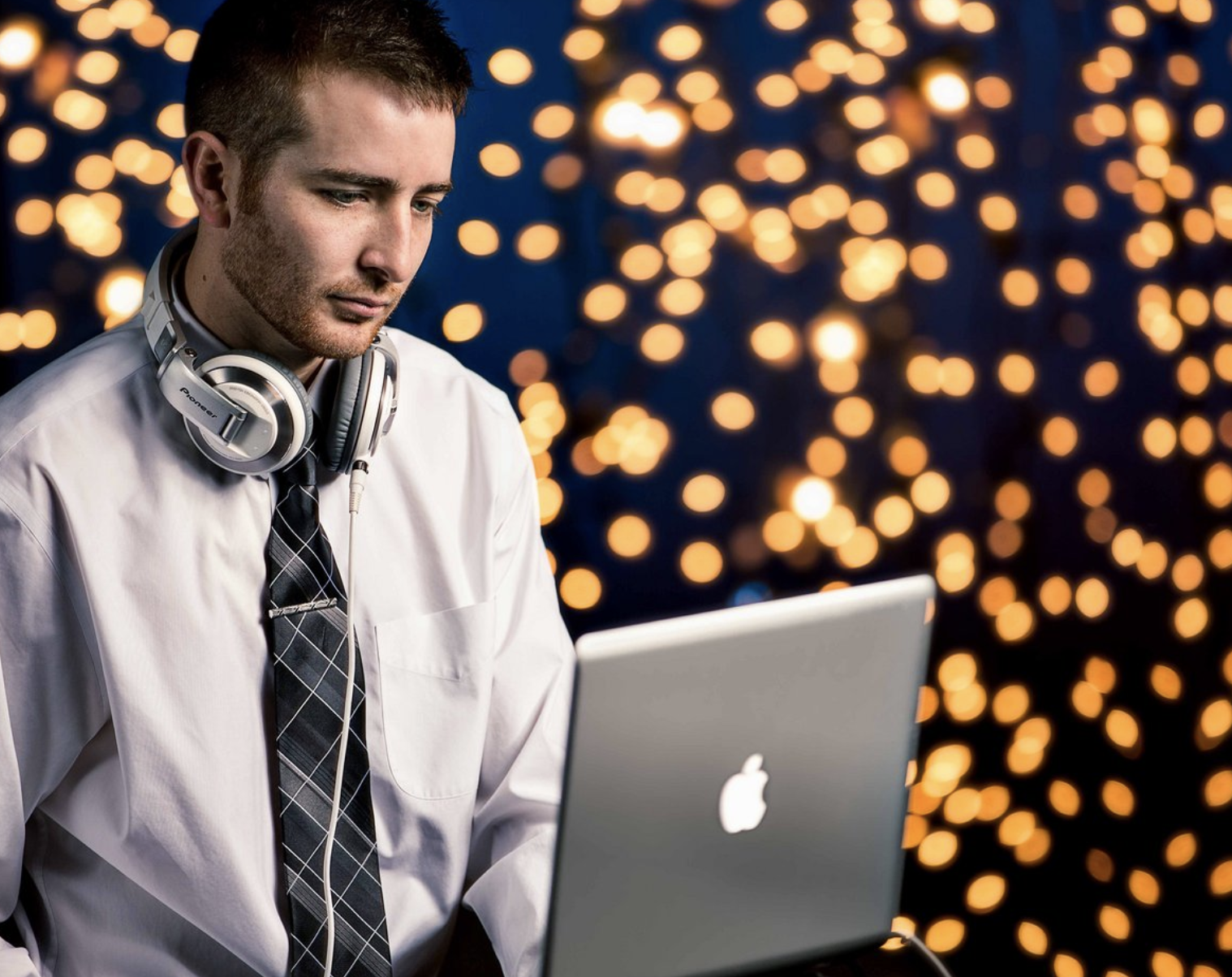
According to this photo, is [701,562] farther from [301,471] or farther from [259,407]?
[259,407]

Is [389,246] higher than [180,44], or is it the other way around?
[180,44]

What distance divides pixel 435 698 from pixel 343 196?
0.56 meters

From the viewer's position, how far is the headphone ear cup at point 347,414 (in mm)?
1324

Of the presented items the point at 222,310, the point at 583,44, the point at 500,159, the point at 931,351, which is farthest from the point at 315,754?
the point at 931,351

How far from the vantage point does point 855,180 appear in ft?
6.62

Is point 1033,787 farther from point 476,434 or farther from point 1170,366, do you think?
point 476,434

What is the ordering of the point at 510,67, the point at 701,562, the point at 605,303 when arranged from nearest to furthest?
the point at 510,67 < the point at 605,303 < the point at 701,562

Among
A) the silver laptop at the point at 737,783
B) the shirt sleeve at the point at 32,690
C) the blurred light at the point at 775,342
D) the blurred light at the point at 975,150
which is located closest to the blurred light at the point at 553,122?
the blurred light at the point at 775,342

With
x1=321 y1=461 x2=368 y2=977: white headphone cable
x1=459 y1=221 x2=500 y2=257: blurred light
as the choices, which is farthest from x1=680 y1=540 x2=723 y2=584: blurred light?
x1=321 y1=461 x2=368 y2=977: white headphone cable

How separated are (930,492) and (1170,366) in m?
0.48

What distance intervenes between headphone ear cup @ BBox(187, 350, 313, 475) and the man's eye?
0.63 feet

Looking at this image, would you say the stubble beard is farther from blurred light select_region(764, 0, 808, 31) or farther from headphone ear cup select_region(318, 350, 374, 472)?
blurred light select_region(764, 0, 808, 31)

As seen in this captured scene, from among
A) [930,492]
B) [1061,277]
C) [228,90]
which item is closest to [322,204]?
[228,90]

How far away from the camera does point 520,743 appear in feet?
4.98
